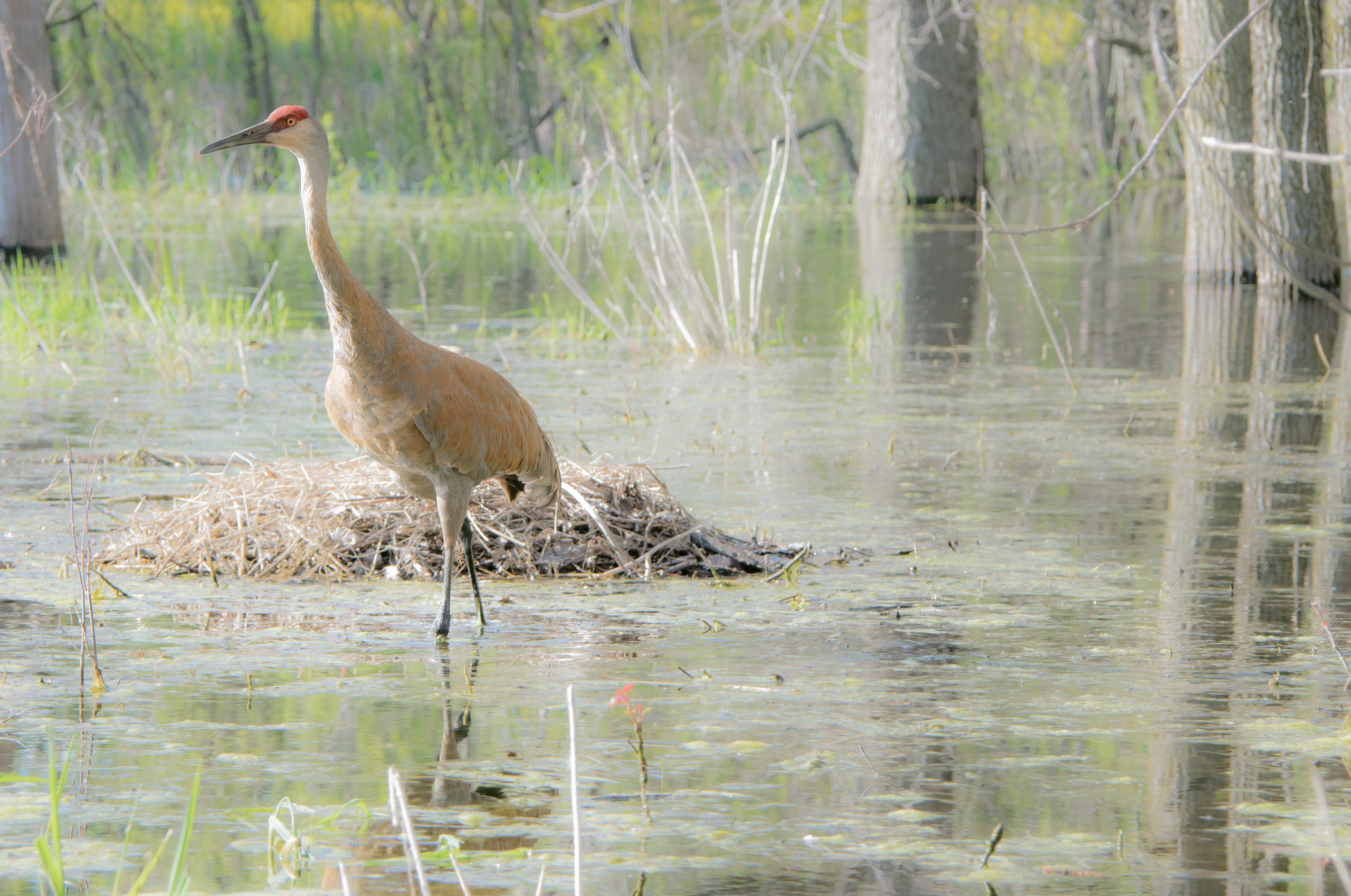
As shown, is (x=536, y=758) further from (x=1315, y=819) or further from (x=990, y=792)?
(x=1315, y=819)

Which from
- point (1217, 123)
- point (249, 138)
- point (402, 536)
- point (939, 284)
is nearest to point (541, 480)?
point (402, 536)

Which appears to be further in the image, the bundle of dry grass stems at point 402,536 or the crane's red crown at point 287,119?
the bundle of dry grass stems at point 402,536

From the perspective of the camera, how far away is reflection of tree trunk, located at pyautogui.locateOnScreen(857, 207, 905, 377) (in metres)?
11.7

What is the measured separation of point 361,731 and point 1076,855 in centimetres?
169

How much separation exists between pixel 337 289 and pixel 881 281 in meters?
10.7

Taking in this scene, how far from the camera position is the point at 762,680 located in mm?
4652

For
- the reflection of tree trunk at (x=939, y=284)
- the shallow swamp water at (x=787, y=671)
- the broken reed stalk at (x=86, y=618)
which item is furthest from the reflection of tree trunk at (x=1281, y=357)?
the broken reed stalk at (x=86, y=618)

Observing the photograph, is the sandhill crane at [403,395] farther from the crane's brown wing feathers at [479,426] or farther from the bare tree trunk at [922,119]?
the bare tree trunk at [922,119]

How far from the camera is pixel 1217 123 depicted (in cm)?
1298

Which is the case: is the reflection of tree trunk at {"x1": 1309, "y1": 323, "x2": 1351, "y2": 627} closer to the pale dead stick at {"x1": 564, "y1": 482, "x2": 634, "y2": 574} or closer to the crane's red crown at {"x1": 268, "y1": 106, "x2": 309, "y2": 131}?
the pale dead stick at {"x1": 564, "y1": 482, "x2": 634, "y2": 574}

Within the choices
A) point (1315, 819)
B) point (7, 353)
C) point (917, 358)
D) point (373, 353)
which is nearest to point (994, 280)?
point (917, 358)

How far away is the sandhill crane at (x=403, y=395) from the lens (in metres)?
5.04

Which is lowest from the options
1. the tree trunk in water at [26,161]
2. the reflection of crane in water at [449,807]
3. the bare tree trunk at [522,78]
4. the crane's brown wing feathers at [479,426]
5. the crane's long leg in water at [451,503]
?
the reflection of crane in water at [449,807]

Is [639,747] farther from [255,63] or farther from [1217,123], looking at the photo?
[255,63]
